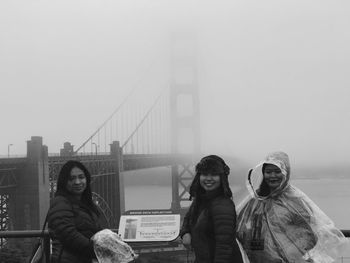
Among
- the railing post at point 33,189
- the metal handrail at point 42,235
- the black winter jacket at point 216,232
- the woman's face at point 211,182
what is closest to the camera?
the black winter jacket at point 216,232

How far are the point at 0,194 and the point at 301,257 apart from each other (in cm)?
2093


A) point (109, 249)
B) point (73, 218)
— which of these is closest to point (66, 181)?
point (73, 218)

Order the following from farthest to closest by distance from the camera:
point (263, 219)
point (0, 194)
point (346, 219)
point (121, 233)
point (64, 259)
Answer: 1. point (346, 219)
2. point (0, 194)
3. point (121, 233)
4. point (263, 219)
5. point (64, 259)

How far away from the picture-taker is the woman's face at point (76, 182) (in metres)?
2.58

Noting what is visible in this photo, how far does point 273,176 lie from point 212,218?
439 millimetres

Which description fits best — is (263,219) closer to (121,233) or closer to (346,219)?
(121,233)

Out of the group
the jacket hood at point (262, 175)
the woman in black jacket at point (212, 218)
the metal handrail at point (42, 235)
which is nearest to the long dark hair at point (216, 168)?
the woman in black jacket at point (212, 218)

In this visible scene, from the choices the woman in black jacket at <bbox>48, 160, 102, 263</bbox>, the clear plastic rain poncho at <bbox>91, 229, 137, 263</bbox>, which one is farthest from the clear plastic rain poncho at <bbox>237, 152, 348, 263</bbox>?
the woman in black jacket at <bbox>48, 160, 102, 263</bbox>

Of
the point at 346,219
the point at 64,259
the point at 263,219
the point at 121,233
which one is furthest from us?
the point at 346,219

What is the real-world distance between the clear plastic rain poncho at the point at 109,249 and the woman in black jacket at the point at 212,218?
0.36 m

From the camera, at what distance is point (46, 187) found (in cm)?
2048

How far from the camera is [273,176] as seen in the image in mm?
2559

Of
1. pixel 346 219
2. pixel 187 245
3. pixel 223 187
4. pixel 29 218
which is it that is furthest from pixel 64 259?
pixel 346 219

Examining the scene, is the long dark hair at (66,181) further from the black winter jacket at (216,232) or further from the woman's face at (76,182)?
the black winter jacket at (216,232)
